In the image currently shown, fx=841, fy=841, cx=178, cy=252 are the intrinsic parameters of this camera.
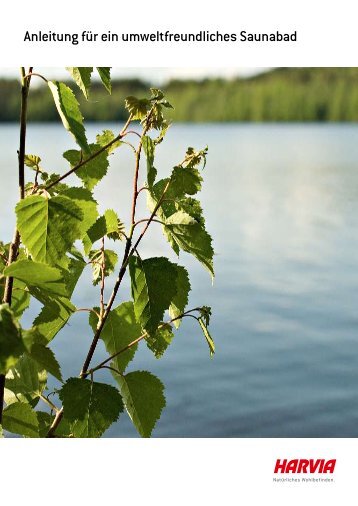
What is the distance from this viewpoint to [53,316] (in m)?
1.23

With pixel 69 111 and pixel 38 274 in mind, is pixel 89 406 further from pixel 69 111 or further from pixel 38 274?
pixel 69 111

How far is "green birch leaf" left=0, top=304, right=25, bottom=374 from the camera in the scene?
0.92 meters

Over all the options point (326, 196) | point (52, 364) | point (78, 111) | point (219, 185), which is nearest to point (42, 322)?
point (52, 364)

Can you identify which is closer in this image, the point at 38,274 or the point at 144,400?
the point at 38,274

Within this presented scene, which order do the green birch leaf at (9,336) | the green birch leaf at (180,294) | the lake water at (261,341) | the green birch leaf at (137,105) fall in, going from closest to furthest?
1. the green birch leaf at (9,336)
2. the green birch leaf at (137,105)
3. the green birch leaf at (180,294)
4. the lake water at (261,341)

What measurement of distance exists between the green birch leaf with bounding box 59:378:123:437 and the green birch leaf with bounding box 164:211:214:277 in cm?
25

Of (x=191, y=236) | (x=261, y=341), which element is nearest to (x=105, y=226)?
(x=191, y=236)

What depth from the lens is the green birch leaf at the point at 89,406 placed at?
4.04ft

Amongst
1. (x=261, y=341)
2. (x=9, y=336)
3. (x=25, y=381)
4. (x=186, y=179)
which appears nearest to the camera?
(x=9, y=336)

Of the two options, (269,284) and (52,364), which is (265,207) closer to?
(269,284)

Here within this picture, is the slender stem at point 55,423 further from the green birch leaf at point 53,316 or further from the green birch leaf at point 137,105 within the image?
the green birch leaf at point 137,105

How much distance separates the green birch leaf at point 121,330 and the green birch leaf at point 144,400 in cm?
5

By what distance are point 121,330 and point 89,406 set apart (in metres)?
0.15

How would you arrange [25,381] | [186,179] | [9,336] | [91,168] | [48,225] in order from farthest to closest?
1. [25,381]
2. [91,168]
3. [186,179]
4. [48,225]
5. [9,336]
